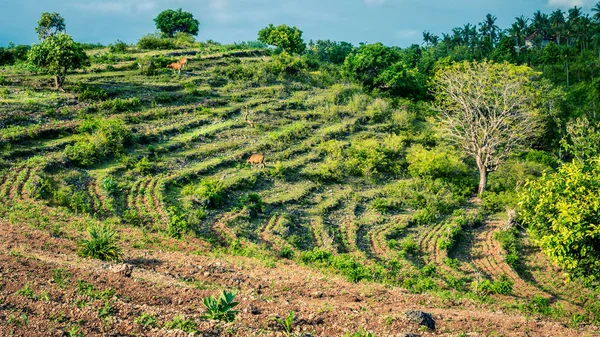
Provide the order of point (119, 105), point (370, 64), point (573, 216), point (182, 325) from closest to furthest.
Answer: point (182, 325), point (573, 216), point (119, 105), point (370, 64)

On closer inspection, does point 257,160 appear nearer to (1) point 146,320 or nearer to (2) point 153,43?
(1) point 146,320

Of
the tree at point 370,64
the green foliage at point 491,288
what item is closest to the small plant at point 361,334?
the green foliage at point 491,288

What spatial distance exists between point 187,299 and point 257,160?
17064 mm

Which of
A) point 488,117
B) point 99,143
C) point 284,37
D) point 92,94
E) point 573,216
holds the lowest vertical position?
point 573,216

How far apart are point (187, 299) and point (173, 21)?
7019cm

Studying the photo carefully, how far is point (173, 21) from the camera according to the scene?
74688mm

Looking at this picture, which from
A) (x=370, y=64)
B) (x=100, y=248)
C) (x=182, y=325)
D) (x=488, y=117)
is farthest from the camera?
(x=370, y=64)

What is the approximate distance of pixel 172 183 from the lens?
24438 millimetres

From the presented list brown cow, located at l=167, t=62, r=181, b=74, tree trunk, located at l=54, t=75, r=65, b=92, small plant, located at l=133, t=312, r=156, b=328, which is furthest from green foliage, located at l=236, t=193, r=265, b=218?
brown cow, located at l=167, t=62, r=181, b=74

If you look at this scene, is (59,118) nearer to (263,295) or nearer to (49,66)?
(49,66)

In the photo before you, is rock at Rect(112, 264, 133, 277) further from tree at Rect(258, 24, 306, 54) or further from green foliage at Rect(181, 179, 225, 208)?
tree at Rect(258, 24, 306, 54)

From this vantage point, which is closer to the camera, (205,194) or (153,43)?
(205,194)

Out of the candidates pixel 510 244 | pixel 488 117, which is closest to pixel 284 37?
pixel 488 117

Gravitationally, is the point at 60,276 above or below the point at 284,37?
below
